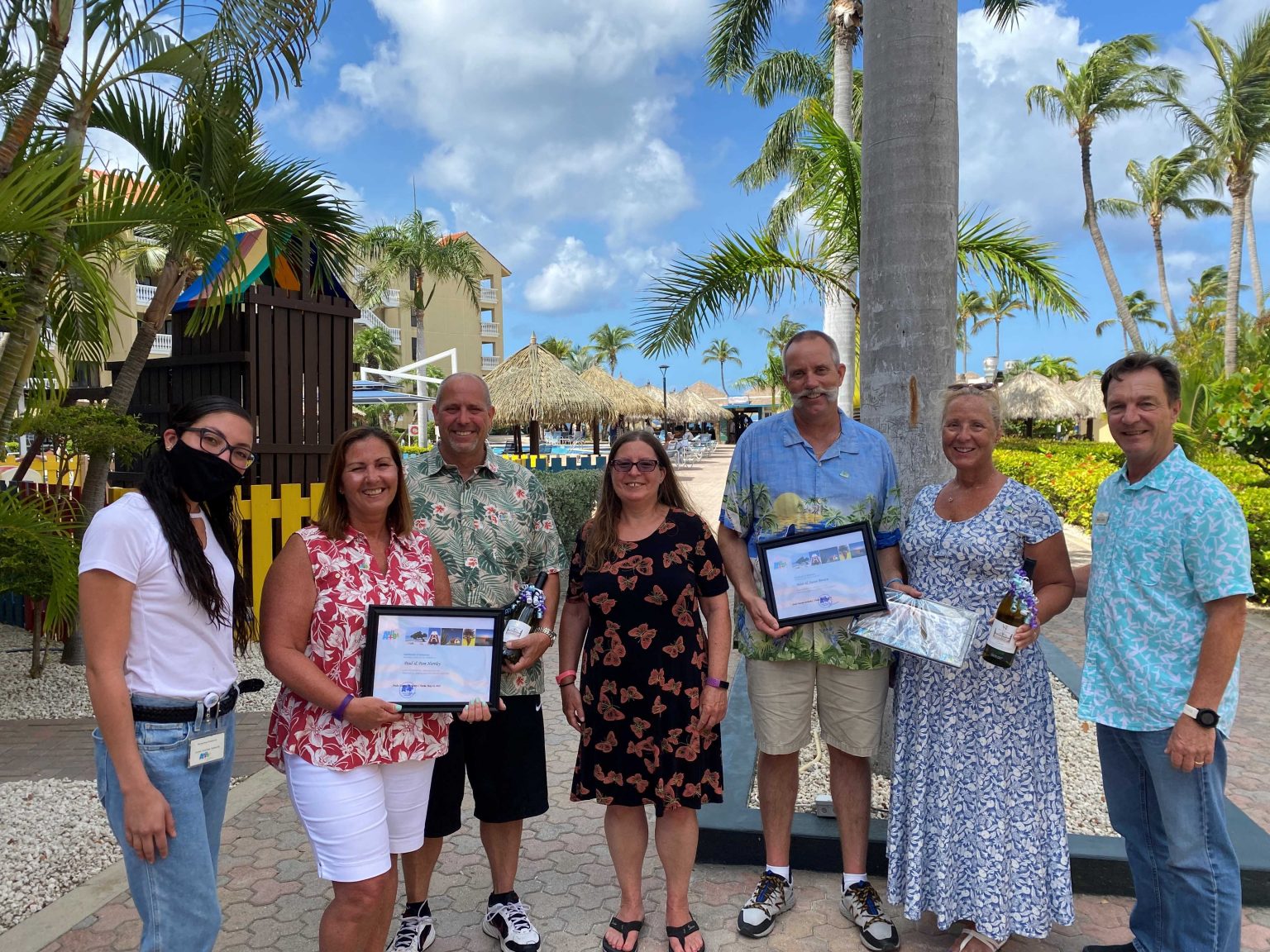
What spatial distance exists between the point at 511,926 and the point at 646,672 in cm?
109

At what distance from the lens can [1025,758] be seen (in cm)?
290

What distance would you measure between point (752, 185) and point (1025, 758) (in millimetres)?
21373

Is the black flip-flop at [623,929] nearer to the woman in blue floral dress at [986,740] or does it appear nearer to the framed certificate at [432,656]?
the woman in blue floral dress at [986,740]

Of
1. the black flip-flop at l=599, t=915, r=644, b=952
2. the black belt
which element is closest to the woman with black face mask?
the black belt

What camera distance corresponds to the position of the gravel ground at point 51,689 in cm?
595

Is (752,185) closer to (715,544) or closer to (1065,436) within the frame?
(715,544)

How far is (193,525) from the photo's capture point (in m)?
2.17

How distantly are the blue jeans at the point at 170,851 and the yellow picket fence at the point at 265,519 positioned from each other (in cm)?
504

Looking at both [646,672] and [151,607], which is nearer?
[151,607]

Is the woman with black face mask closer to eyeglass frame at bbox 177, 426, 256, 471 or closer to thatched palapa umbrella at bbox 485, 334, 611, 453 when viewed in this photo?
eyeglass frame at bbox 177, 426, 256, 471

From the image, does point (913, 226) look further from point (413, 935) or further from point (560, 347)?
point (560, 347)

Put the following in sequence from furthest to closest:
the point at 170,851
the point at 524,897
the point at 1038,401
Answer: the point at 1038,401, the point at 524,897, the point at 170,851

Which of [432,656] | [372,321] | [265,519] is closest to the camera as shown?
[432,656]

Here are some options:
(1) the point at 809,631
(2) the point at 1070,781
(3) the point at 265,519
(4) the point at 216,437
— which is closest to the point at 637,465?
(1) the point at 809,631
